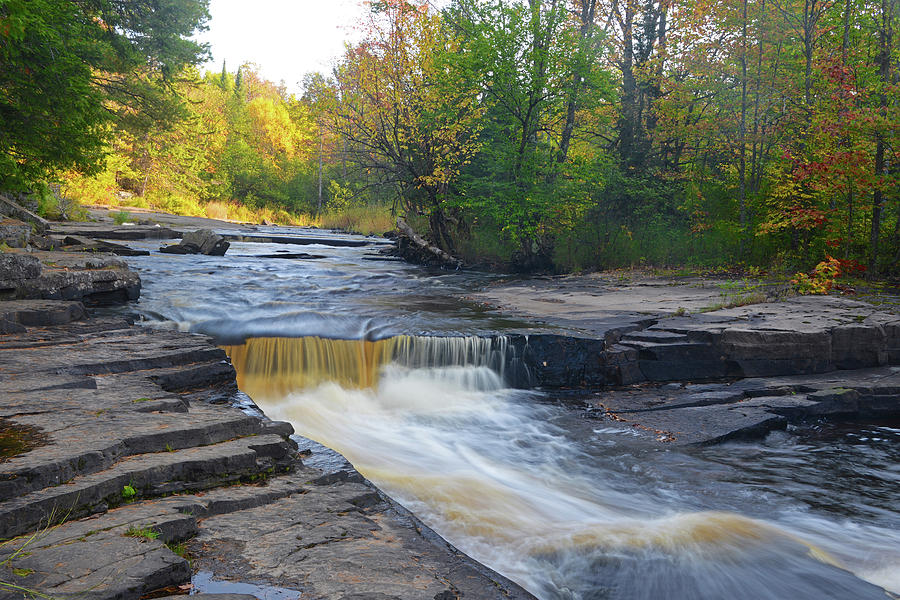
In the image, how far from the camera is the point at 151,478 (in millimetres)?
3336

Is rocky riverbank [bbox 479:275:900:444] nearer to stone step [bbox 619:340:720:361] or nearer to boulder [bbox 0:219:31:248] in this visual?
stone step [bbox 619:340:720:361]

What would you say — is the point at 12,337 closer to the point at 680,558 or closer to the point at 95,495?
the point at 95,495

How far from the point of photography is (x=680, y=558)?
14.6 feet

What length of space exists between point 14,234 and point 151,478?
7788 millimetres

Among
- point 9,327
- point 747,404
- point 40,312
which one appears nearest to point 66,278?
point 40,312

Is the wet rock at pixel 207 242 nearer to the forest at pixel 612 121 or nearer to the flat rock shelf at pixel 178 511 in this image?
the forest at pixel 612 121

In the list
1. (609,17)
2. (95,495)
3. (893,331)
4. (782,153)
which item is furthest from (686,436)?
(609,17)

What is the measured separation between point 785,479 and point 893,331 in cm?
396

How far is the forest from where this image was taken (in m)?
11.7

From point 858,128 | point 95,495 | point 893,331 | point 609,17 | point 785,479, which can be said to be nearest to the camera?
point 95,495

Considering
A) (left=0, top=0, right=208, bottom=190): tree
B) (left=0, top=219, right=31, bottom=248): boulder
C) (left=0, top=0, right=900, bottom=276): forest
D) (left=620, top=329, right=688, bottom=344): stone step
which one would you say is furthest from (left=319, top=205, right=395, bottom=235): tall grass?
(left=620, top=329, right=688, bottom=344): stone step

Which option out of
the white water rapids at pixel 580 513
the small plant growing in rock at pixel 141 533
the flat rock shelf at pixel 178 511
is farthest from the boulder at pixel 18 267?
the small plant growing in rock at pixel 141 533

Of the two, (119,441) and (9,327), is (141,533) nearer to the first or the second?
(119,441)

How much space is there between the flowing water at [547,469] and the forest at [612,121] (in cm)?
549
